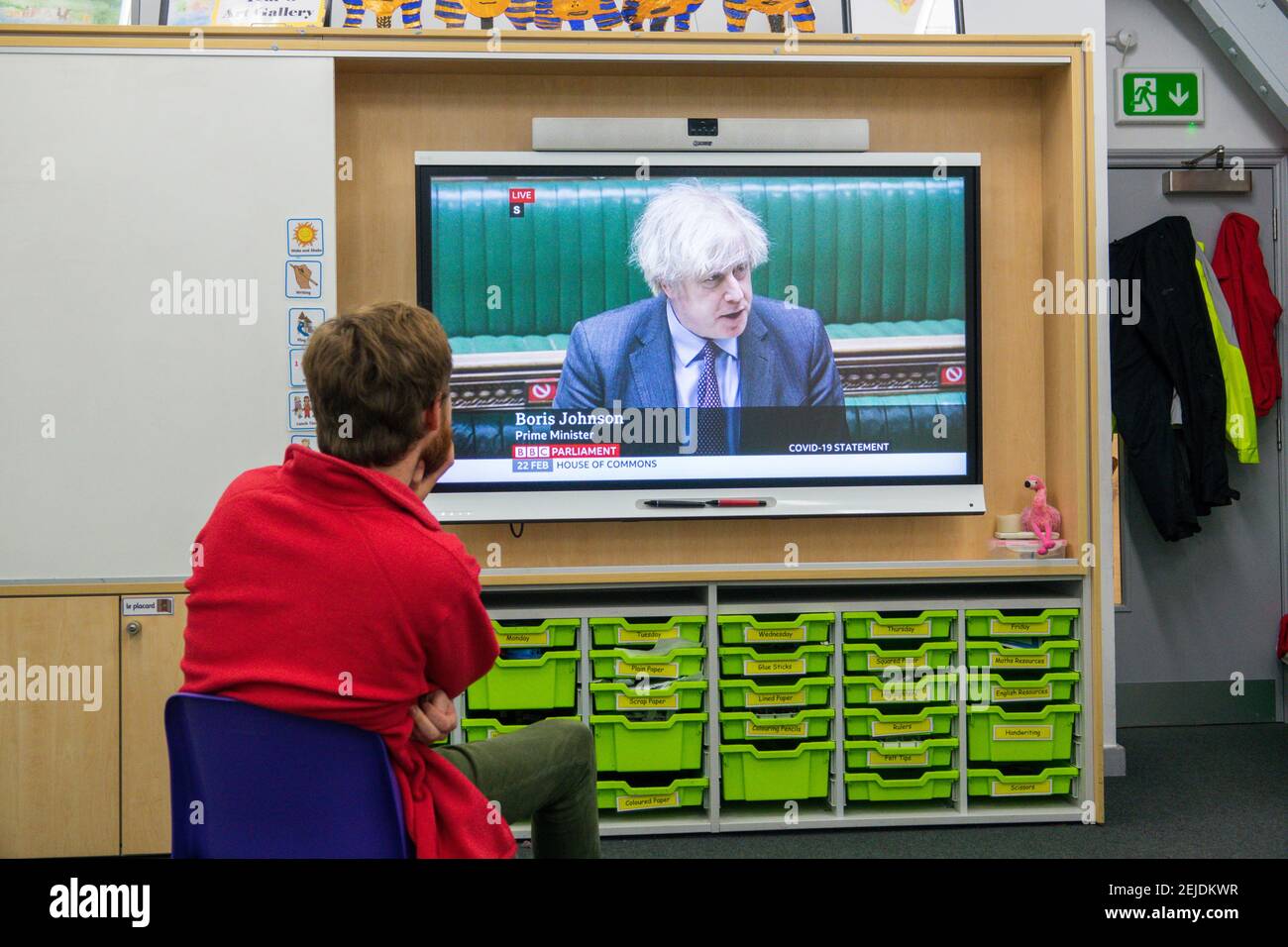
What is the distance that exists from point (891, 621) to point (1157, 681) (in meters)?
1.79

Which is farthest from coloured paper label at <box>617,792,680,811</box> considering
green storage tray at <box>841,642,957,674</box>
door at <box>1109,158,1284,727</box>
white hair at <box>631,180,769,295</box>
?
door at <box>1109,158,1284,727</box>

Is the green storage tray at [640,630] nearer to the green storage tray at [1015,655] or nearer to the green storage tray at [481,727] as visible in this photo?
the green storage tray at [481,727]

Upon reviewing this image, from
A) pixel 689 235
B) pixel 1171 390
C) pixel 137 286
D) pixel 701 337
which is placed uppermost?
pixel 689 235

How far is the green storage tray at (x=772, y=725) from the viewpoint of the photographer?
296cm

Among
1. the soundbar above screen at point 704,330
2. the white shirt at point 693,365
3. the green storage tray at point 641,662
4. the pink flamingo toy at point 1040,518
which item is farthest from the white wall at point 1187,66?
the green storage tray at point 641,662

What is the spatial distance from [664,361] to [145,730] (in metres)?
1.78

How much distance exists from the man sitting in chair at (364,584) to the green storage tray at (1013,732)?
2.01 meters

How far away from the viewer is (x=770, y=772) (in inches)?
117

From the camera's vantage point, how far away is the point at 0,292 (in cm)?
283

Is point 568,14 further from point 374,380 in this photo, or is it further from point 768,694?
point 374,380

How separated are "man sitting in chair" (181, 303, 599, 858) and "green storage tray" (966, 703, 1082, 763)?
201cm

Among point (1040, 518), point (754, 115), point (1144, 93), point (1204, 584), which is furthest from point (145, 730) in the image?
point (1144, 93)

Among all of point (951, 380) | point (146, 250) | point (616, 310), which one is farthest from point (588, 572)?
point (146, 250)

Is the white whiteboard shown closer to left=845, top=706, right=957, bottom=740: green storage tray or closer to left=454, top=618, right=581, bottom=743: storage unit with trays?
left=454, top=618, right=581, bottom=743: storage unit with trays
